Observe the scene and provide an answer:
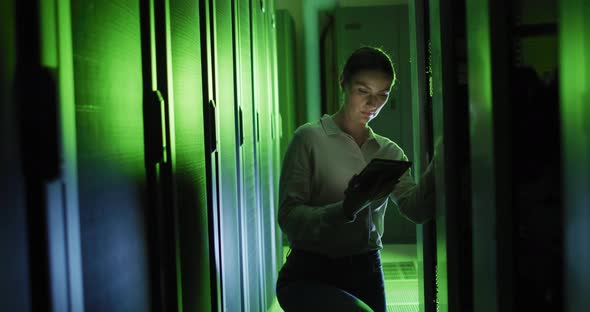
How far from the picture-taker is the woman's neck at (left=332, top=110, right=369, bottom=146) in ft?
6.75

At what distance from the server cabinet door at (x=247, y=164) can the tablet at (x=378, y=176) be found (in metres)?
A: 0.81

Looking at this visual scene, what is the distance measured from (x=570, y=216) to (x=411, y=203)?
3.76 ft

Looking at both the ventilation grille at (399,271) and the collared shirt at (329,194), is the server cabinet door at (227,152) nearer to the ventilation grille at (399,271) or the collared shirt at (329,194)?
the collared shirt at (329,194)

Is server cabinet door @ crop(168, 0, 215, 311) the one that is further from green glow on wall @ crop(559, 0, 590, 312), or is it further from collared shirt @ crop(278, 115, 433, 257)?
green glow on wall @ crop(559, 0, 590, 312)

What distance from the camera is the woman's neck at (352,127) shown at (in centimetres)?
206

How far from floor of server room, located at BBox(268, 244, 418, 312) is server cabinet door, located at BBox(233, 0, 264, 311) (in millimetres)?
974

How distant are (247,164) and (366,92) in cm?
80

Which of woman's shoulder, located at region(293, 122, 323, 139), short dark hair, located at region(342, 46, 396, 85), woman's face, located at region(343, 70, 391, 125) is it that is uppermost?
short dark hair, located at region(342, 46, 396, 85)

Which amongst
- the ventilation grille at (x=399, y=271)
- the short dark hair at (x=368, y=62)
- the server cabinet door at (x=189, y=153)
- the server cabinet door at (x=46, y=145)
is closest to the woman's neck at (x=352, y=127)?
the short dark hair at (x=368, y=62)

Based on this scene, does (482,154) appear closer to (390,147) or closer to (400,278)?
(390,147)

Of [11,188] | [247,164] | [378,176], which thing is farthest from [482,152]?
[247,164]

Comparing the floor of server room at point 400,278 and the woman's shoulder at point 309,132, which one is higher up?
the woman's shoulder at point 309,132

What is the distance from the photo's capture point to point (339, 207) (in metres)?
1.72

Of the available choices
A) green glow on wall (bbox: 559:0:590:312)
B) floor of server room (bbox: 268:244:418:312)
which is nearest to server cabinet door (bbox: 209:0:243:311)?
green glow on wall (bbox: 559:0:590:312)
